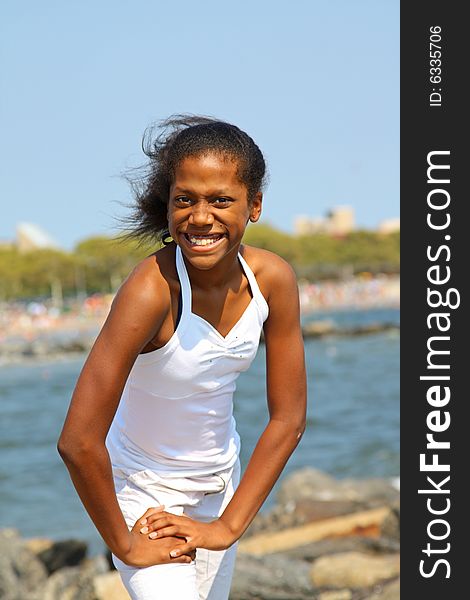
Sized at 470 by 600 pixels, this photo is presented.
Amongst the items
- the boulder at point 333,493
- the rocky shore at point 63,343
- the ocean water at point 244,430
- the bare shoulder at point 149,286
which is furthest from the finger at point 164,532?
the rocky shore at point 63,343

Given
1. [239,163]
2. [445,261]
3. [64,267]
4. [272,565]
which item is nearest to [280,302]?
[239,163]

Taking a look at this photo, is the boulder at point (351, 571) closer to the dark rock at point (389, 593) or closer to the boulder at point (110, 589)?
the dark rock at point (389, 593)

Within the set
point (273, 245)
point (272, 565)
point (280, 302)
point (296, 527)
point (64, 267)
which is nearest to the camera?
point (280, 302)

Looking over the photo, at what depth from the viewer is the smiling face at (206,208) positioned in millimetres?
2693

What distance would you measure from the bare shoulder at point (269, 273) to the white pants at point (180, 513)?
535 millimetres

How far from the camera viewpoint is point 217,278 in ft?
9.45

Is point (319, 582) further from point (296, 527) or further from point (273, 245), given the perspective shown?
point (273, 245)

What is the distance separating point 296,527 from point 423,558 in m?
5.79

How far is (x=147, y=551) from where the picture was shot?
280cm

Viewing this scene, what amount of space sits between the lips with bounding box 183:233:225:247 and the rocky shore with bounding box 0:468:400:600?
369cm

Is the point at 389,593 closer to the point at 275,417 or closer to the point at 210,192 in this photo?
the point at 275,417

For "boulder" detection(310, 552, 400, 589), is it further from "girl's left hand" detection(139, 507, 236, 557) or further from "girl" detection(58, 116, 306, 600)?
"girl's left hand" detection(139, 507, 236, 557)

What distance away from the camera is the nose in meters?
2.69

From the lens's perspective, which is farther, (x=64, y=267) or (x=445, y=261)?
(x=64, y=267)
